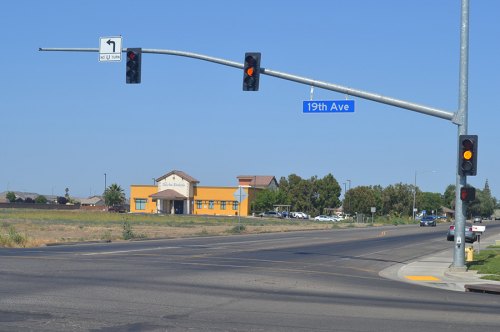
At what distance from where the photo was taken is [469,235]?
135 feet

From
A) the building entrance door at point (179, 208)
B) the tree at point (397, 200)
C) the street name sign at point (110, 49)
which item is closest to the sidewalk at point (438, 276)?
the street name sign at point (110, 49)

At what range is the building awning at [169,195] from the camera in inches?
5108

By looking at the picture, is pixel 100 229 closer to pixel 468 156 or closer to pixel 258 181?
pixel 468 156

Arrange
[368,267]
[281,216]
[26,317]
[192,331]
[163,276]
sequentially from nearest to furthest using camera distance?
[192,331] < [26,317] < [163,276] < [368,267] < [281,216]

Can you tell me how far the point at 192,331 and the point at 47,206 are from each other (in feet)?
452

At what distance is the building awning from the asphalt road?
339ft

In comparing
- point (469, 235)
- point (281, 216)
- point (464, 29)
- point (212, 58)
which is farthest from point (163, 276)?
point (281, 216)

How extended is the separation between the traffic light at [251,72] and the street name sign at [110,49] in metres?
4.40

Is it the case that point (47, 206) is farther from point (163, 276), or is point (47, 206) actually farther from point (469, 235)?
point (163, 276)

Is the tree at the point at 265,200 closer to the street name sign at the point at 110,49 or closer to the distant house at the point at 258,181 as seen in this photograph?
the distant house at the point at 258,181

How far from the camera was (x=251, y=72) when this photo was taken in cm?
2497

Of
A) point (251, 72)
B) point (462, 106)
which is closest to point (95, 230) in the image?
point (251, 72)

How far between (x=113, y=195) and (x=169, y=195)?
4747 centimetres

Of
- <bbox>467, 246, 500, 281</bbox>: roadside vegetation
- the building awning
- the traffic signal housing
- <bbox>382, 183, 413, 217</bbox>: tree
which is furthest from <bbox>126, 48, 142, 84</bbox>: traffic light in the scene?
<bbox>382, 183, 413, 217</bbox>: tree
